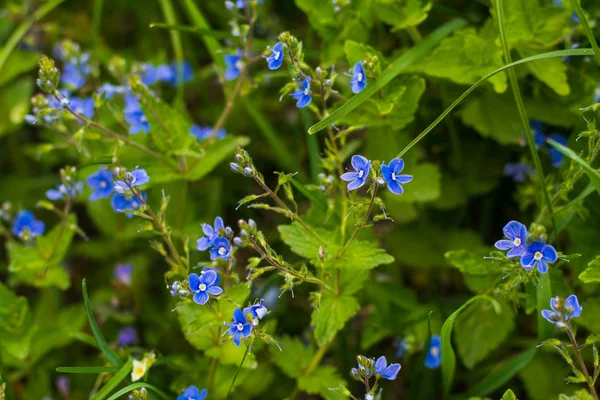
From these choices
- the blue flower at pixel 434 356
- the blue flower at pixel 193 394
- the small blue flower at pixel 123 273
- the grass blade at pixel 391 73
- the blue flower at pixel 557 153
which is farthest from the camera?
the small blue flower at pixel 123 273

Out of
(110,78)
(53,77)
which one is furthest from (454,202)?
(110,78)

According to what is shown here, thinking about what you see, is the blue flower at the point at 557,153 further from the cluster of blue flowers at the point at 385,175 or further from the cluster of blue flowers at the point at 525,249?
the cluster of blue flowers at the point at 385,175

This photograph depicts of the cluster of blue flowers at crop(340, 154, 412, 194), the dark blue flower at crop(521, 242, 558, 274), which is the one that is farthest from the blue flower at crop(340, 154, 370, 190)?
the dark blue flower at crop(521, 242, 558, 274)

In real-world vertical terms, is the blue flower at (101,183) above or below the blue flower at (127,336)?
above

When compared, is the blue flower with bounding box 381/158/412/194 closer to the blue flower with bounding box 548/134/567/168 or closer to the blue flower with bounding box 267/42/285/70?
the blue flower with bounding box 267/42/285/70

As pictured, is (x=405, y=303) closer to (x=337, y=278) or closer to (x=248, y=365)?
(x=337, y=278)

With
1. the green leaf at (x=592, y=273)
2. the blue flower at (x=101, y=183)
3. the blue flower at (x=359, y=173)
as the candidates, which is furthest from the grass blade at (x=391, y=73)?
the blue flower at (x=101, y=183)
